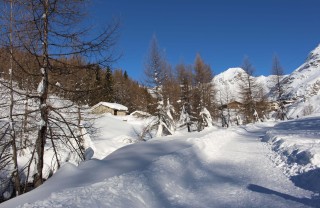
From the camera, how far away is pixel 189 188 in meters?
7.02

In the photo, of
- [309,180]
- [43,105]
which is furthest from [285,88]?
[43,105]

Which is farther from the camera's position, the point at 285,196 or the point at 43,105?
the point at 43,105

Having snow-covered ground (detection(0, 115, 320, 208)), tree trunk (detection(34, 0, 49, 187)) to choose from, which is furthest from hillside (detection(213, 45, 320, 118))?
tree trunk (detection(34, 0, 49, 187))

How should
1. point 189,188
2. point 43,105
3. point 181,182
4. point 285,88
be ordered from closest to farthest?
point 189,188, point 43,105, point 181,182, point 285,88

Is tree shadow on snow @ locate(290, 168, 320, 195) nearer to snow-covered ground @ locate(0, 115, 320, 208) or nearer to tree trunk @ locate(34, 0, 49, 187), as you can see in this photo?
snow-covered ground @ locate(0, 115, 320, 208)

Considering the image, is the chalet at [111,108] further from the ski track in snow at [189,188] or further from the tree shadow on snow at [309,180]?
the tree shadow on snow at [309,180]

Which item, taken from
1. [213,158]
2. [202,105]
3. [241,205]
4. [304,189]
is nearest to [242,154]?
[213,158]

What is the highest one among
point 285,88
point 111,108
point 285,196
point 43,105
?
point 111,108

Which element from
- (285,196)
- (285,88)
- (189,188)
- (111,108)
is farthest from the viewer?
(111,108)

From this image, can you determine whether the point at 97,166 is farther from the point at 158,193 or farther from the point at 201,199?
the point at 201,199

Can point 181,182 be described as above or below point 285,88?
below

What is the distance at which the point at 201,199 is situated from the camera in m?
6.18

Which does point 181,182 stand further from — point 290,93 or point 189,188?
point 290,93

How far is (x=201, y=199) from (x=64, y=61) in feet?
15.7
